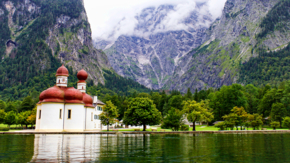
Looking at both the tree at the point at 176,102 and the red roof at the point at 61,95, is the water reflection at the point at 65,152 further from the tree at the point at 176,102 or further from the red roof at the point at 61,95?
the tree at the point at 176,102

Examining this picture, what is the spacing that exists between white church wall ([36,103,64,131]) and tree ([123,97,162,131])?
59.8ft

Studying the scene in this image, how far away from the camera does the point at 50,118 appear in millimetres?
67625

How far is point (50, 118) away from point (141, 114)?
78.3ft

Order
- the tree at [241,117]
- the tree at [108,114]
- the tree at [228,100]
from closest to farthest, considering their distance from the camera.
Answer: the tree at [108,114], the tree at [241,117], the tree at [228,100]

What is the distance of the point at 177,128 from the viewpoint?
246 feet

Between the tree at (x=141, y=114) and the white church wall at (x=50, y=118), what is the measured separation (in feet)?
59.8

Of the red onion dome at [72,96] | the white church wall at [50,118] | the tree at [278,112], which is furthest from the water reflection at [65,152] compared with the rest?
the tree at [278,112]

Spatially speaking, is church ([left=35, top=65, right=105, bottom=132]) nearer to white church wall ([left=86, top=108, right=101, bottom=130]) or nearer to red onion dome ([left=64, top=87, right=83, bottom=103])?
red onion dome ([left=64, top=87, right=83, bottom=103])

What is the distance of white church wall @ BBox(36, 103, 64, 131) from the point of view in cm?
6731

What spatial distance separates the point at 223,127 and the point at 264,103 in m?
36.9

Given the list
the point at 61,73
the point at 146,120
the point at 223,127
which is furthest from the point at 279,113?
the point at 61,73

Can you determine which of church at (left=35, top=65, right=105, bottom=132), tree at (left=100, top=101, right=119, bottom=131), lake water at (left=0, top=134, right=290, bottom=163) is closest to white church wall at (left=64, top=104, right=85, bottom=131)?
church at (left=35, top=65, right=105, bottom=132)

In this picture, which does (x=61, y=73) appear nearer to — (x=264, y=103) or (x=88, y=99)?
(x=88, y=99)

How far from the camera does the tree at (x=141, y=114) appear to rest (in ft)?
237
